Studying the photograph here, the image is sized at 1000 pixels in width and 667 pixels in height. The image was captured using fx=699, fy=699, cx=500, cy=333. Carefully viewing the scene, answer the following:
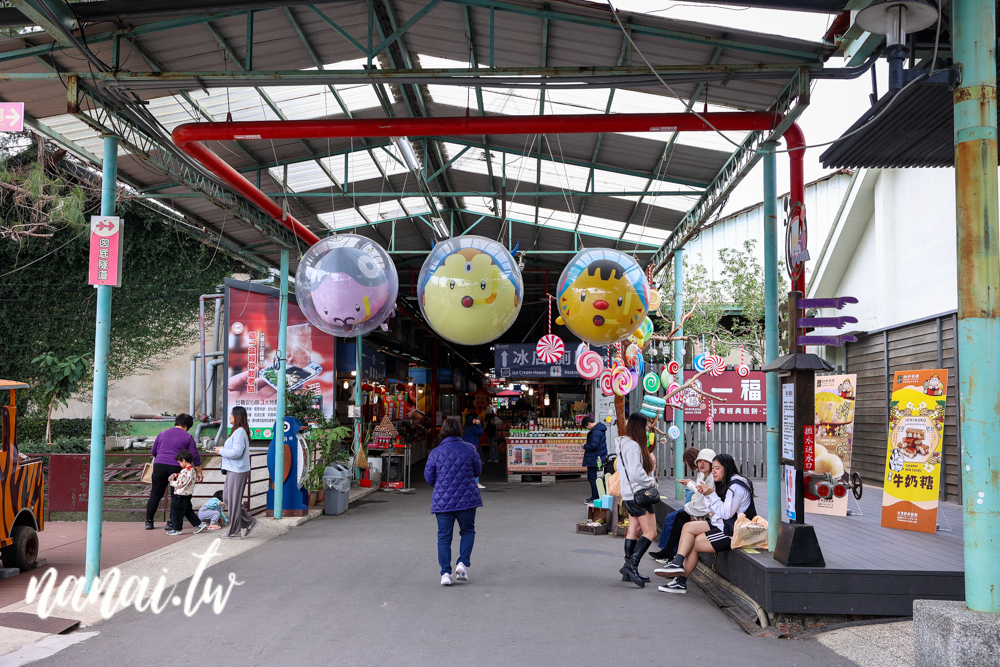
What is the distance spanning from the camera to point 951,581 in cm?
589

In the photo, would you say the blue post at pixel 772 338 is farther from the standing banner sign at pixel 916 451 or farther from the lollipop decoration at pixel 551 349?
the lollipop decoration at pixel 551 349

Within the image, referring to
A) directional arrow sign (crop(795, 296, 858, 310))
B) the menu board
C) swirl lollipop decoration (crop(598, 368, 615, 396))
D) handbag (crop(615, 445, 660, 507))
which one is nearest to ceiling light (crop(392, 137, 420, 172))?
swirl lollipop decoration (crop(598, 368, 615, 396))

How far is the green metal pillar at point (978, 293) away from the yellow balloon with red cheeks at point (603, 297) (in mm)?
2907

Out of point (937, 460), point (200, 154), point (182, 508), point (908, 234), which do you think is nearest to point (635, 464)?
point (937, 460)

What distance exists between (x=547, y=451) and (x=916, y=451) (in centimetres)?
1094

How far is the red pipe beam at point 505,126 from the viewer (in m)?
6.98

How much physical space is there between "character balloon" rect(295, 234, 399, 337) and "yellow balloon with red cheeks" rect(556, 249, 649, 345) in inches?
71.6

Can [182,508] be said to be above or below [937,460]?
below

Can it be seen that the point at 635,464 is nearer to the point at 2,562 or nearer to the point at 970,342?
the point at 970,342

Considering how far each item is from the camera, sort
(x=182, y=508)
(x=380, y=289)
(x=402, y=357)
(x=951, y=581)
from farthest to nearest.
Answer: (x=402, y=357), (x=182, y=508), (x=380, y=289), (x=951, y=581)

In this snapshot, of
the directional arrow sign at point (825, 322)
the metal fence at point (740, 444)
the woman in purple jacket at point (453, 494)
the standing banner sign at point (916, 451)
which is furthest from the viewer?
the metal fence at point (740, 444)

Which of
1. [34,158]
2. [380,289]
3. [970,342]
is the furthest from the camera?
[34,158]

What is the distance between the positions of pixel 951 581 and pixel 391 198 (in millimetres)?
11141

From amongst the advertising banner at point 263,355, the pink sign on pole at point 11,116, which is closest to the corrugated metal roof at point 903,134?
the pink sign on pole at point 11,116
